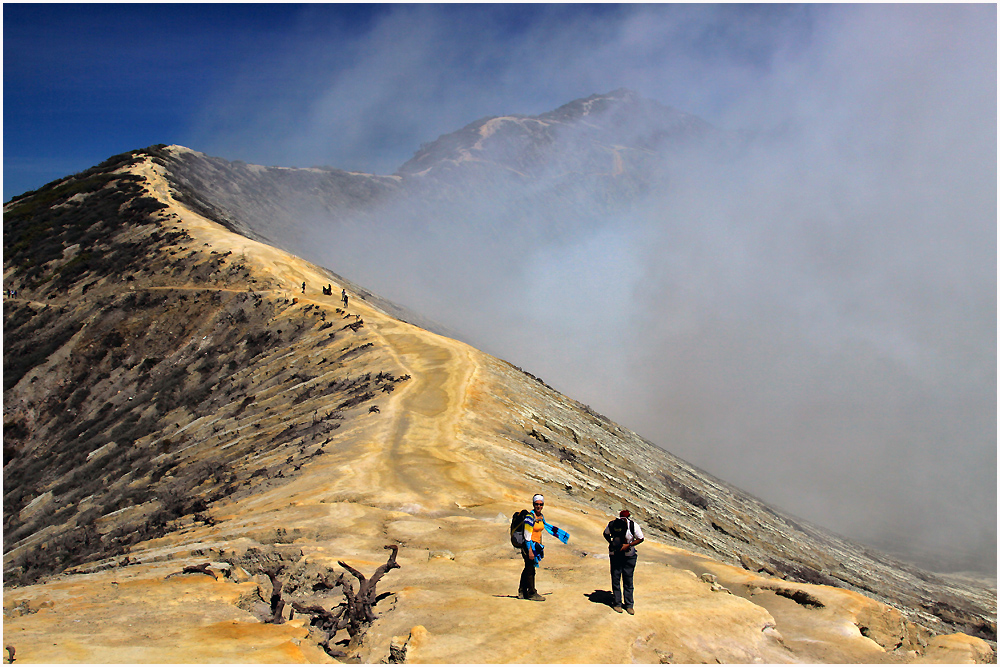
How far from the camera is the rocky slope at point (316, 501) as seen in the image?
10078 mm

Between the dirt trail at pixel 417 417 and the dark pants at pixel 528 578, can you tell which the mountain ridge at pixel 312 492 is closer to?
the dirt trail at pixel 417 417

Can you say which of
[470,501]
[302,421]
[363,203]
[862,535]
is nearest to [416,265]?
[363,203]

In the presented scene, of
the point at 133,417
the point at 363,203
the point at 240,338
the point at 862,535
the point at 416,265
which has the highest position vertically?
the point at 363,203

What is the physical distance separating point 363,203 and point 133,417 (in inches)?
4690

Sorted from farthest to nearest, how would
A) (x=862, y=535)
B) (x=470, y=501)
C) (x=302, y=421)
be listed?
(x=862, y=535) < (x=302, y=421) < (x=470, y=501)

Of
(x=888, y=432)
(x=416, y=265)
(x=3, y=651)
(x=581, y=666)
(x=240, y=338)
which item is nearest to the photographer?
(x=3, y=651)

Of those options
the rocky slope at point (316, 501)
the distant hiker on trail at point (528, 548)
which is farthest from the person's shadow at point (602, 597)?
the distant hiker on trail at point (528, 548)

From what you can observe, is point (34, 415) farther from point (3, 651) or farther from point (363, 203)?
point (363, 203)

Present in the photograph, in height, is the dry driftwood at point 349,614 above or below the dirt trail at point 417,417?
below

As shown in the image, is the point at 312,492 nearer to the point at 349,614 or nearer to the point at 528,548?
the point at 349,614

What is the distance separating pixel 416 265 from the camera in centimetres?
14538

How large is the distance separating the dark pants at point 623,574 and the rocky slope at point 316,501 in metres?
0.32

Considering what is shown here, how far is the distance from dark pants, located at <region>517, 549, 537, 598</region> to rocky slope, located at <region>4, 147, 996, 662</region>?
0.24 meters

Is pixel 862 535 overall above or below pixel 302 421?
below
